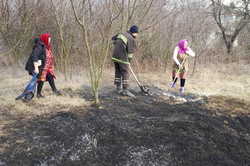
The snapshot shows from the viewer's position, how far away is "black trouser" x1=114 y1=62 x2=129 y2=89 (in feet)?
18.8

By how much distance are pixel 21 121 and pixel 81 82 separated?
3298 mm

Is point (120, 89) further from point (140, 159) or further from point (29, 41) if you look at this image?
point (29, 41)

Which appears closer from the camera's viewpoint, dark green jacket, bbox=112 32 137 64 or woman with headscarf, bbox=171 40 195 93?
dark green jacket, bbox=112 32 137 64

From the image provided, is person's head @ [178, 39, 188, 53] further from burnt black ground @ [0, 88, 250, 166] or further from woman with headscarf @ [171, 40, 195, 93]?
burnt black ground @ [0, 88, 250, 166]

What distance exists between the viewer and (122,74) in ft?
19.2

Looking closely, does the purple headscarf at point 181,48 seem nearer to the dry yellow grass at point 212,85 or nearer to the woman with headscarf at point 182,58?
the woman with headscarf at point 182,58

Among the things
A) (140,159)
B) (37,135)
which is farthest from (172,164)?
(37,135)

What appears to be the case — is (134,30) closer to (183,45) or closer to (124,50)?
(124,50)

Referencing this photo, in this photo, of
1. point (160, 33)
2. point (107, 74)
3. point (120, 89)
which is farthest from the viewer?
point (160, 33)

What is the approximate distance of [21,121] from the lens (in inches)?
158

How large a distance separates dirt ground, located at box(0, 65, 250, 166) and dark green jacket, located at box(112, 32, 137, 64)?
914 millimetres

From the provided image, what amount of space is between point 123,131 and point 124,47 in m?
2.46

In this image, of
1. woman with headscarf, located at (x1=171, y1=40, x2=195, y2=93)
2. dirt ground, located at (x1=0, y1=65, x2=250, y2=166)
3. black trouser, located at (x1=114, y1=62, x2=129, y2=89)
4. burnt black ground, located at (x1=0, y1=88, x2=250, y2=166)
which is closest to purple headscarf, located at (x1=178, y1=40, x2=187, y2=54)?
→ woman with headscarf, located at (x1=171, y1=40, x2=195, y2=93)

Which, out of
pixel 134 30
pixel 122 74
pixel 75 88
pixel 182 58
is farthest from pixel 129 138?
pixel 182 58
